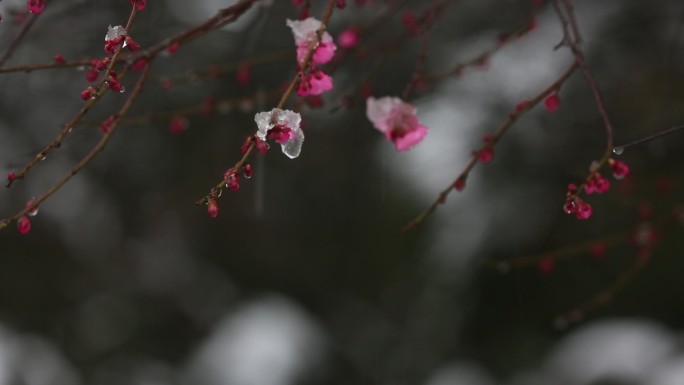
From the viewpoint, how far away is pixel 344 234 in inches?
155

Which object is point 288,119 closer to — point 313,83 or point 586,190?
point 313,83

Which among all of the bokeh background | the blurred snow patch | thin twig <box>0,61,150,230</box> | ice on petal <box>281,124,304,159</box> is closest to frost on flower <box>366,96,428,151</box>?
ice on petal <box>281,124,304,159</box>

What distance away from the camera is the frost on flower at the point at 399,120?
4.08 feet

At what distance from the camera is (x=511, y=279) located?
3680mm

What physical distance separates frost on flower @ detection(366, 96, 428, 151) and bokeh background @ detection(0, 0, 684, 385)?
187 cm

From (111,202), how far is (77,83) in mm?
683

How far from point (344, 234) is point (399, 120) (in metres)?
2.71

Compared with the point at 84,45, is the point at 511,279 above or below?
below

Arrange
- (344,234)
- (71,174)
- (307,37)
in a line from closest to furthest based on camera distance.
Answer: (71,174), (307,37), (344,234)

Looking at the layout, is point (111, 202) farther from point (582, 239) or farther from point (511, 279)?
point (582, 239)

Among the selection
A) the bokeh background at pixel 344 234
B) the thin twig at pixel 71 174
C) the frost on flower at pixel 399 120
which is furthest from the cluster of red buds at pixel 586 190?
the bokeh background at pixel 344 234

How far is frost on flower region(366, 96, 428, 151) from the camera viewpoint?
48.9 inches

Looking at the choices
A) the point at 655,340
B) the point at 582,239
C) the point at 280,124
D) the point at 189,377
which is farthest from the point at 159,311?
the point at 280,124

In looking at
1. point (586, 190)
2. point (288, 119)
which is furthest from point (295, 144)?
point (586, 190)
